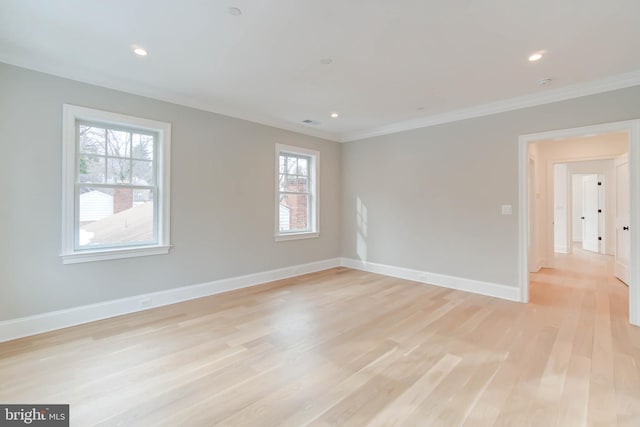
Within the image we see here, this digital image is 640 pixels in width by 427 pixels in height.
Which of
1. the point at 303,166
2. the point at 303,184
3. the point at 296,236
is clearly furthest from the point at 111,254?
the point at 303,166

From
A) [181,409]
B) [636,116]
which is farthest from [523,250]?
[181,409]

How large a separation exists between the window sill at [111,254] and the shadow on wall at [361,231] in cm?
347

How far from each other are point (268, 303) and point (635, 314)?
165 inches

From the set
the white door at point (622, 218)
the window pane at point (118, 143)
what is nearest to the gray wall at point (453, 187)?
the white door at point (622, 218)

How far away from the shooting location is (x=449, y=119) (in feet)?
15.0

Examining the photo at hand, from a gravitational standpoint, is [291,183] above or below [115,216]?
above

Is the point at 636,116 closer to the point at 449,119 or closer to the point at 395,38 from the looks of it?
the point at 449,119

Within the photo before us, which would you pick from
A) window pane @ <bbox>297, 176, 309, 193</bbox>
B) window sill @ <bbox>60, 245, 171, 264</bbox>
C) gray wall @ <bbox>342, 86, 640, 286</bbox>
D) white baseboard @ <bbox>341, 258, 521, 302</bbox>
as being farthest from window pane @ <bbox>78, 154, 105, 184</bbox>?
white baseboard @ <bbox>341, 258, 521, 302</bbox>

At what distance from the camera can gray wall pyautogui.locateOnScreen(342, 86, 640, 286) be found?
382 cm

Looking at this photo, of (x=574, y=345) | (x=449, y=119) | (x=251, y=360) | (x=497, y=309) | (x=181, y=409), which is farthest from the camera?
(x=449, y=119)

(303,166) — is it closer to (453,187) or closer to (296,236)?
(296,236)

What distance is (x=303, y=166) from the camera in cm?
570

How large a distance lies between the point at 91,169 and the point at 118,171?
10.3 inches

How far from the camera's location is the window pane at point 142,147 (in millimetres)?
3654
